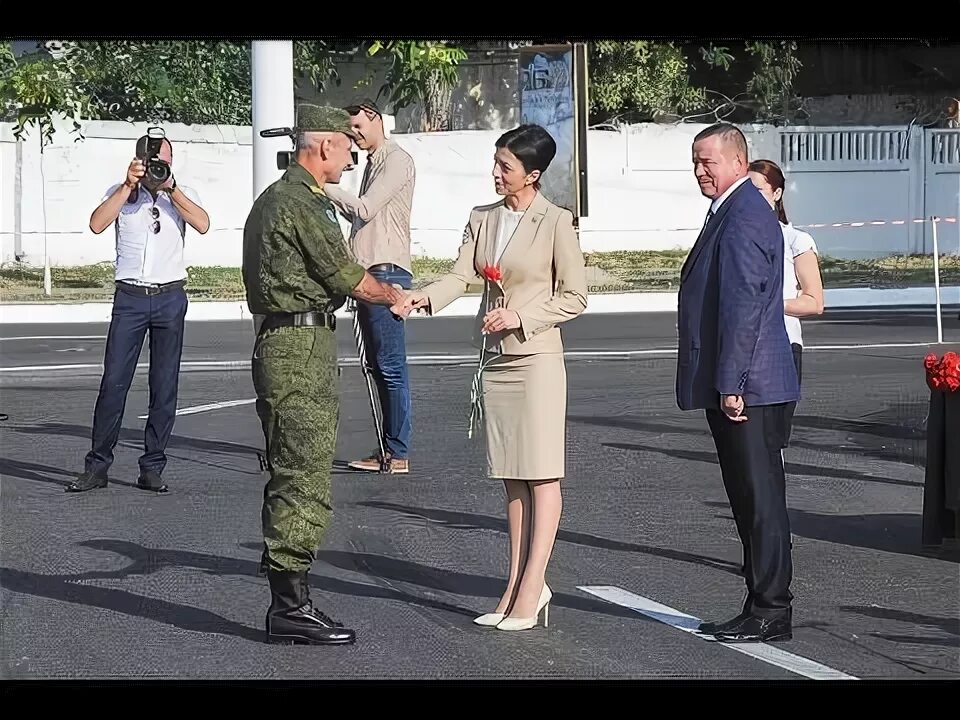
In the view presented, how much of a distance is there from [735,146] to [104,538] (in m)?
3.41

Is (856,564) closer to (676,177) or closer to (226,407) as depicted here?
(226,407)

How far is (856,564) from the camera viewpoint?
643 cm

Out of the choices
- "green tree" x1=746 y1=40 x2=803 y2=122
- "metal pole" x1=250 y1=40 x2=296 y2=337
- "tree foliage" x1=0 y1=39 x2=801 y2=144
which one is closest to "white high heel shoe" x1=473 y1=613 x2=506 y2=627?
"tree foliage" x1=0 y1=39 x2=801 y2=144

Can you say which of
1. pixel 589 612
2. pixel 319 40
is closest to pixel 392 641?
pixel 589 612

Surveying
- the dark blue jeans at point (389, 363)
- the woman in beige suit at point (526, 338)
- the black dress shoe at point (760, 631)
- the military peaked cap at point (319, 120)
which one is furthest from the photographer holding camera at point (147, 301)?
the black dress shoe at point (760, 631)

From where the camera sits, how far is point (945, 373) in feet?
21.3

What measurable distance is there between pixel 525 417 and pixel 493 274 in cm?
53

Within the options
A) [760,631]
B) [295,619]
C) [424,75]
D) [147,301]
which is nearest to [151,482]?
[147,301]

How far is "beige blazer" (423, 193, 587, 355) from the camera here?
5449 millimetres

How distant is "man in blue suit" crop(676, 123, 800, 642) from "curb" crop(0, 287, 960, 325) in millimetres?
10724

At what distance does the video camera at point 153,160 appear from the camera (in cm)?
768

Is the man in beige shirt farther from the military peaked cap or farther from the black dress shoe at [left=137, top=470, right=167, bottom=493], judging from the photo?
the military peaked cap

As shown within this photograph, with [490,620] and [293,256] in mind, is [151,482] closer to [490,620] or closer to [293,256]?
[490,620]
